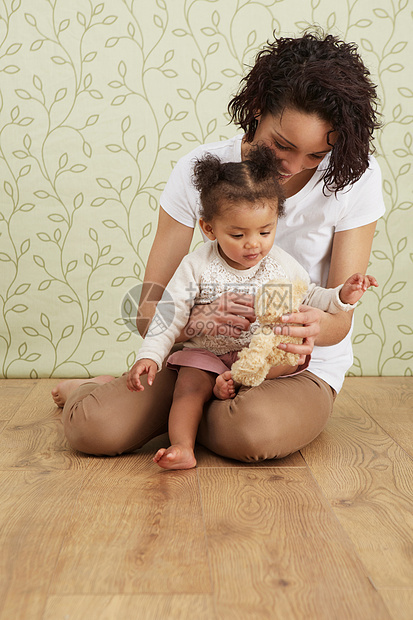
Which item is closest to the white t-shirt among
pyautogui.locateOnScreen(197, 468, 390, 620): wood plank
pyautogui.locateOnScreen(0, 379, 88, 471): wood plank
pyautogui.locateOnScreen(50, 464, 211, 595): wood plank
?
pyautogui.locateOnScreen(197, 468, 390, 620): wood plank

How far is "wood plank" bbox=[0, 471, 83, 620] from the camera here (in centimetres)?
96

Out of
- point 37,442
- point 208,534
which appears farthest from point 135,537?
point 37,442

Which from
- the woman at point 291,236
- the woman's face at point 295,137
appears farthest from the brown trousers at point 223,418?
the woman's face at point 295,137

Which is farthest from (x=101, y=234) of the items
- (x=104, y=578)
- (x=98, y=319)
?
(x=104, y=578)

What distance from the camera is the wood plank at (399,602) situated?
0.93 m

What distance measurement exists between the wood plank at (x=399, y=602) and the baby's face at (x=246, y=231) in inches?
30.2

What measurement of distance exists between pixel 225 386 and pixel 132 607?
2.16 ft

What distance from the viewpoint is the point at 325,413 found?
161cm

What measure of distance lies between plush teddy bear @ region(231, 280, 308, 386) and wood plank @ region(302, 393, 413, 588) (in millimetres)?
277

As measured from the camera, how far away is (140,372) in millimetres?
1439

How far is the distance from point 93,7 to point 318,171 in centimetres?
129

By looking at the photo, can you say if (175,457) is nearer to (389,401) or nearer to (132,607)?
(132,607)

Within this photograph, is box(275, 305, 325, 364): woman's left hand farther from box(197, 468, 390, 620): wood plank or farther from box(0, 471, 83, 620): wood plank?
box(0, 471, 83, 620): wood plank

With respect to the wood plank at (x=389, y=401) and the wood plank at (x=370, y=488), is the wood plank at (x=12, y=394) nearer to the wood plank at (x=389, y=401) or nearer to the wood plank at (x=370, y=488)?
the wood plank at (x=370, y=488)
